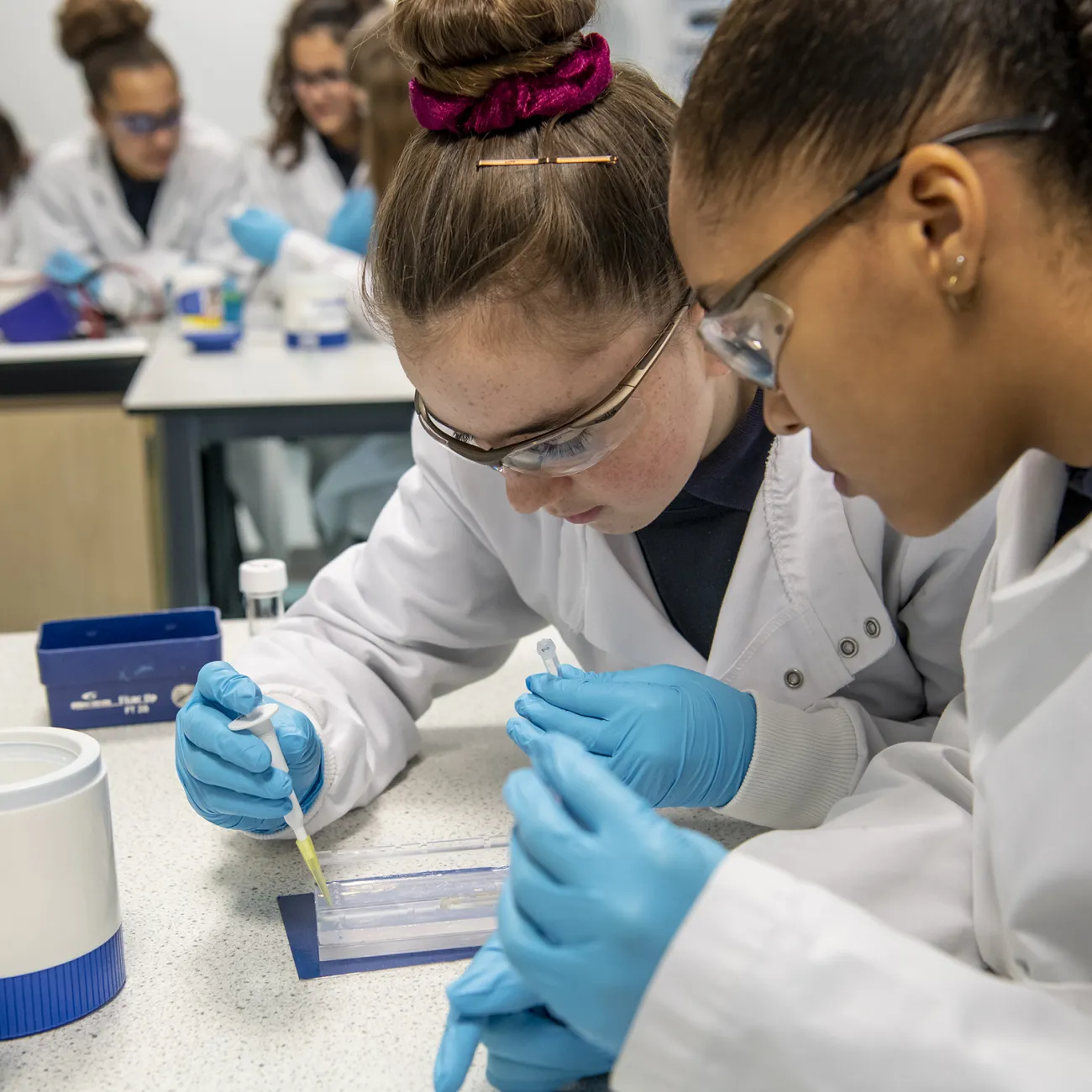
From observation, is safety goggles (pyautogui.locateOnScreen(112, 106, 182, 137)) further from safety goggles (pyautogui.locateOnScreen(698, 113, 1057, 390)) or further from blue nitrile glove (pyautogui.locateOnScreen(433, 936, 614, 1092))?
blue nitrile glove (pyautogui.locateOnScreen(433, 936, 614, 1092))

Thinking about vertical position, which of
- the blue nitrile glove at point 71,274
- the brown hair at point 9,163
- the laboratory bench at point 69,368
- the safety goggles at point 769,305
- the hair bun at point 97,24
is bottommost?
the laboratory bench at point 69,368

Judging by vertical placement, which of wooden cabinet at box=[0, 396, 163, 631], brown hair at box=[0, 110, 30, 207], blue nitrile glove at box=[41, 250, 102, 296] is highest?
brown hair at box=[0, 110, 30, 207]

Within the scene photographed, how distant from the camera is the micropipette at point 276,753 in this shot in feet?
3.40

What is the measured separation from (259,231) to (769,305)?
11.9 feet

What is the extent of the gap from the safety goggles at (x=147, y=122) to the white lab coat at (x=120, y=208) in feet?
1.05

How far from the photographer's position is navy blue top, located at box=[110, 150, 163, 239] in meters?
4.98

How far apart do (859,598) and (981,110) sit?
566 mm

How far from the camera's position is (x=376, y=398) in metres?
2.94

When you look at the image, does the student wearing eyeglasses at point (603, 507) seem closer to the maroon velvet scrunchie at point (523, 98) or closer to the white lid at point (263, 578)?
the maroon velvet scrunchie at point (523, 98)

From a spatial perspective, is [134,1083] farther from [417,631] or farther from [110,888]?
[417,631]

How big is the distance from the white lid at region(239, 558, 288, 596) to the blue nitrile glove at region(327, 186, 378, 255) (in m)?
2.96

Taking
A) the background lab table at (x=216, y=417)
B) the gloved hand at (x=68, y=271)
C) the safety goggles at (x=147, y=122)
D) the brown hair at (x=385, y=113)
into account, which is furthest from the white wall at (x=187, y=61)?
the background lab table at (x=216, y=417)

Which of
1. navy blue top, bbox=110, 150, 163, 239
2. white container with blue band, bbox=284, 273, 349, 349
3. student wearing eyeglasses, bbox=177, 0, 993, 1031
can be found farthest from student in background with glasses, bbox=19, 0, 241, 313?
student wearing eyeglasses, bbox=177, 0, 993, 1031

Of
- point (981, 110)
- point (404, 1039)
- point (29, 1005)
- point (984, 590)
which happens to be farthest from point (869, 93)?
point (29, 1005)
